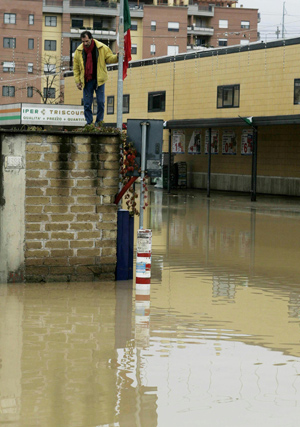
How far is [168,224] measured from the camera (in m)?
24.1

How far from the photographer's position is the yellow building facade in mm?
36219

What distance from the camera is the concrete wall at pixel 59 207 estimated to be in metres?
12.9

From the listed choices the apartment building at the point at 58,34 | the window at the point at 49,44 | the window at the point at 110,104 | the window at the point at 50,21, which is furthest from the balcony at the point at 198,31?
the window at the point at 110,104

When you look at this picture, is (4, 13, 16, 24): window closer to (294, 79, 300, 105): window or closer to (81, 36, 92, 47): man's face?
(294, 79, 300, 105): window

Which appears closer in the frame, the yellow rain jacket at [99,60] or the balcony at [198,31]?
the yellow rain jacket at [99,60]

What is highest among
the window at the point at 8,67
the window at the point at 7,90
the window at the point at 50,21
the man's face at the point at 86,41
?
the window at the point at 50,21

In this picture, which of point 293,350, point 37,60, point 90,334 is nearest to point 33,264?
point 90,334

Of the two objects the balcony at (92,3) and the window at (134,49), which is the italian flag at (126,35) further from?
the balcony at (92,3)

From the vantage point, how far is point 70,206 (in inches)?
518

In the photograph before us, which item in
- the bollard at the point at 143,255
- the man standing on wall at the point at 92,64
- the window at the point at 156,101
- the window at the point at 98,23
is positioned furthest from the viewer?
the window at the point at 98,23

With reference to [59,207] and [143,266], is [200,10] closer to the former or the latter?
[59,207]

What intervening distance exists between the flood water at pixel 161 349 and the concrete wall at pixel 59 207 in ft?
1.38

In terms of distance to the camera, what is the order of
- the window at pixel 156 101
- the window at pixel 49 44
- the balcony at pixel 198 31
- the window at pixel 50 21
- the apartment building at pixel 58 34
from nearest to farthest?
1. the window at pixel 156 101
2. the apartment building at pixel 58 34
3. the window at pixel 49 44
4. the window at pixel 50 21
5. the balcony at pixel 198 31

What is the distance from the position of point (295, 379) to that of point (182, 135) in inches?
1456
